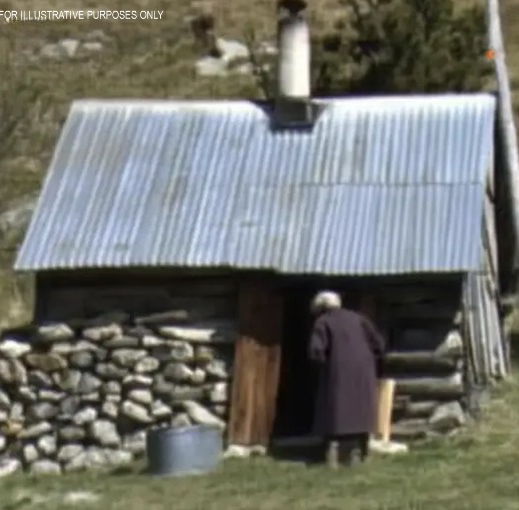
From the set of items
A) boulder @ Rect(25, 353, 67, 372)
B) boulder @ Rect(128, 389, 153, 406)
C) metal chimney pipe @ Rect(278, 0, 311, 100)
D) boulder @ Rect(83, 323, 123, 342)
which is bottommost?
boulder @ Rect(128, 389, 153, 406)

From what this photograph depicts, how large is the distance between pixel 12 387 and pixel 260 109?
3.64 metres

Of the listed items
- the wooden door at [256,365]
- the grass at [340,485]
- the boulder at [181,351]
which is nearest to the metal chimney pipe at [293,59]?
the wooden door at [256,365]

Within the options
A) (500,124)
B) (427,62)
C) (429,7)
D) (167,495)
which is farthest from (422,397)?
→ (429,7)

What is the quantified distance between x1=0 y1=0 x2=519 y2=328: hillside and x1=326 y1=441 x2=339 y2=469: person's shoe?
13742mm

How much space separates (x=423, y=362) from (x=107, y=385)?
275 cm

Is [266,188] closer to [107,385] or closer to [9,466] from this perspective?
[107,385]

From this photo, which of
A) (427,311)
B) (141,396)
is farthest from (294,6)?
(141,396)

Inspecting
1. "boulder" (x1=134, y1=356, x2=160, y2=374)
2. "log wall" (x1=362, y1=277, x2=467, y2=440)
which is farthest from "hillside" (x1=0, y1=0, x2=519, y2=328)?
"log wall" (x1=362, y1=277, x2=467, y2=440)

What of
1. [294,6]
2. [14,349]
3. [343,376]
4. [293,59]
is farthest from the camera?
[294,6]

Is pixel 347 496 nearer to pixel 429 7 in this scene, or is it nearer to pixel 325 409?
pixel 325 409

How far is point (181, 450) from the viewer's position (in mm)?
14180

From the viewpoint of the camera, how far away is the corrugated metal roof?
15469 millimetres

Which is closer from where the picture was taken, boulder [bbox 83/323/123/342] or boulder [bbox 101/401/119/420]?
boulder [bbox 101/401/119/420]

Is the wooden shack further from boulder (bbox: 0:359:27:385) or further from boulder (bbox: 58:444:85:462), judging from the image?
boulder (bbox: 58:444:85:462)
